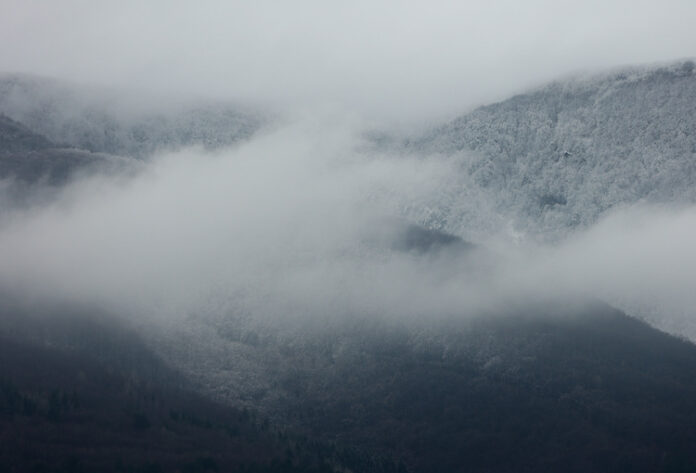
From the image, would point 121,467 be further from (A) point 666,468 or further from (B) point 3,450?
(A) point 666,468

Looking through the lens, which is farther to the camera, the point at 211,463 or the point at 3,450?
the point at 211,463

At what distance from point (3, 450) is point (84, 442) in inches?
602

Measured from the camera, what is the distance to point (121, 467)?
190 metres

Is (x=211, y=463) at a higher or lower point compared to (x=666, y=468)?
lower

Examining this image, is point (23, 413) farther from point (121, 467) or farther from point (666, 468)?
point (666, 468)

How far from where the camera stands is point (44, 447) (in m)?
190

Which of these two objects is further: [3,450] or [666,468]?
[666,468]

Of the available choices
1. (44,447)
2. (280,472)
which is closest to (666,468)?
(280,472)

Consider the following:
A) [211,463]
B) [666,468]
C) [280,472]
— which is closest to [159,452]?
[211,463]

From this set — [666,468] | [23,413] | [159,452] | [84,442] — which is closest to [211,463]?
[159,452]

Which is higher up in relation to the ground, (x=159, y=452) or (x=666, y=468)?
(x=666, y=468)

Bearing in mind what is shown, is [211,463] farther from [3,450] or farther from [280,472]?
[3,450]

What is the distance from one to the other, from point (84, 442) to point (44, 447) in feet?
25.4

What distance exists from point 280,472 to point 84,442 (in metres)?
36.1
